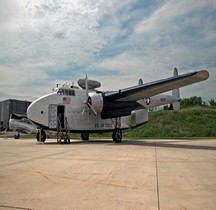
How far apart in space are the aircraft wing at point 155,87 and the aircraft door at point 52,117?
420 centimetres

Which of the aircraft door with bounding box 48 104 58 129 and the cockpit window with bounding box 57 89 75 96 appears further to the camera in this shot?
the cockpit window with bounding box 57 89 75 96

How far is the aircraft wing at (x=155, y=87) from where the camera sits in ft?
48.7

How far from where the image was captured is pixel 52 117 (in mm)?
19125

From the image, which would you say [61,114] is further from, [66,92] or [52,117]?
[66,92]

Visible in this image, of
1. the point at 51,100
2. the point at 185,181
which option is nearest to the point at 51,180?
the point at 185,181

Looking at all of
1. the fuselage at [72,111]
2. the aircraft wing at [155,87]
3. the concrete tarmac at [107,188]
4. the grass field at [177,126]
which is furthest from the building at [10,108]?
the concrete tarmac at [107,188]

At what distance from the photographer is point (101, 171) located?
20.4 feet

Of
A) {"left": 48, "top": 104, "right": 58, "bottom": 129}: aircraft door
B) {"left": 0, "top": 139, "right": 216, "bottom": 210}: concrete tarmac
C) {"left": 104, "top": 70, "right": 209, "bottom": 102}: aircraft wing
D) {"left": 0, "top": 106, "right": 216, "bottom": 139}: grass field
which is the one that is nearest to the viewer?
{"left": 0, "top": 139, "right": 216, "bottom": 210}: concrete tarmac

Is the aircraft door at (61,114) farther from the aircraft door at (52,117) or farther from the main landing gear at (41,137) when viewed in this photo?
the main landing gear at (41,137)

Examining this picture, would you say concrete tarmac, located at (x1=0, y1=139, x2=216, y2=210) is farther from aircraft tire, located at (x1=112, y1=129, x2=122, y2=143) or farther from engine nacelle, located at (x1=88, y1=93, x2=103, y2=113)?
aircraft tire, located at (x1=112, y1=129, x2=122, y2=143)

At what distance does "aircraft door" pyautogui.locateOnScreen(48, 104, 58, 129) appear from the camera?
62.4 ft

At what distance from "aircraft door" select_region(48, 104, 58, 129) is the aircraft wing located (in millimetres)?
4196

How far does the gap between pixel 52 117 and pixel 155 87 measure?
834 cm

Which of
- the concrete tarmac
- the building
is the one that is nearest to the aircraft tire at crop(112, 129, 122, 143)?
the concrete tarmac
